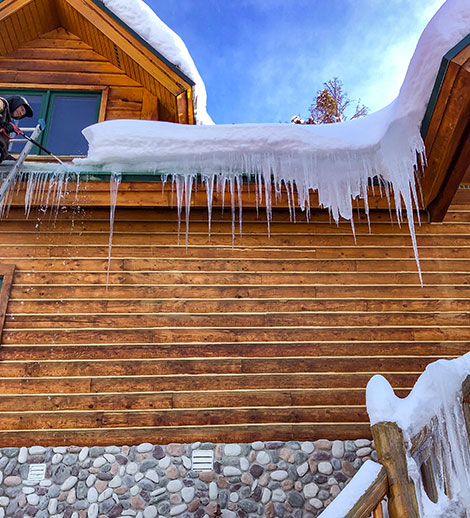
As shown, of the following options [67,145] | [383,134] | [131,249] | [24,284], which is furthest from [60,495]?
[383,134]

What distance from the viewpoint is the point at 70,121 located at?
534cm

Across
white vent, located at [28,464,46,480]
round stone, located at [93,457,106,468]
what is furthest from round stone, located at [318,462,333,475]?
white vent, located at [28,464,46,480]

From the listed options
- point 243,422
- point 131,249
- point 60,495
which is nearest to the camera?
point 60,495

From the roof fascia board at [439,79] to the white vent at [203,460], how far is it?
3.45m

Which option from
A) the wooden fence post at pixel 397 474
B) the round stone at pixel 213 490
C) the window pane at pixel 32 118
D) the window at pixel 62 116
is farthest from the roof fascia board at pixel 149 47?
the wooden fence post at pixel 397 474

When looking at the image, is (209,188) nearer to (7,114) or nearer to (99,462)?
(7,114)

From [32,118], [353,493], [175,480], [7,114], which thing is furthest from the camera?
[32,118]

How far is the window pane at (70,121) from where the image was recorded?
5141mm

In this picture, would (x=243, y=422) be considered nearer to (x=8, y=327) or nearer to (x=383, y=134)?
(x=8, y=327)

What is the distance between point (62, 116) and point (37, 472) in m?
4.08

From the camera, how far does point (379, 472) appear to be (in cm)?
177

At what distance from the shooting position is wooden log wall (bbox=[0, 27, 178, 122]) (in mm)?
5465

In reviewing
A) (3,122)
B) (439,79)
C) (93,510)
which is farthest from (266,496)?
(3,122)

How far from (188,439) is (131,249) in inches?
76.2
